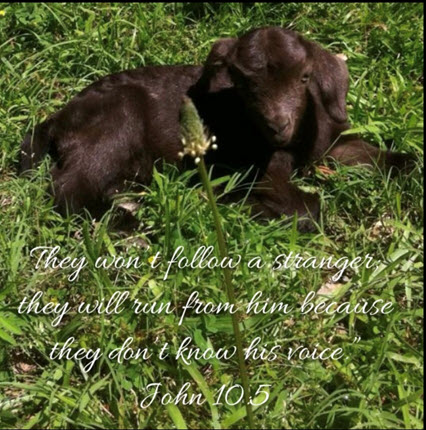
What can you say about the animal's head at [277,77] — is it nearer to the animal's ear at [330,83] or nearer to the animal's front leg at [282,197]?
the animal's ear at [330,83]

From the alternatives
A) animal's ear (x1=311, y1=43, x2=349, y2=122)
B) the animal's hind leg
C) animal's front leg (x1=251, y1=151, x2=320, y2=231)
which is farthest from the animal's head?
the animal's hind leg

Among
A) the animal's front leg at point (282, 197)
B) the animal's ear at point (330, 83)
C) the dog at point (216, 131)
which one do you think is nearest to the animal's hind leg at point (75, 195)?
the dog at point (216, 131)

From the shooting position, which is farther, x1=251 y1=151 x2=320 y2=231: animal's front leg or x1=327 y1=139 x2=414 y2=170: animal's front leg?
x1=327 y1=139 x2=414 y2=170: animal's front leg

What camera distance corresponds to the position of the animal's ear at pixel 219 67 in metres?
4.36

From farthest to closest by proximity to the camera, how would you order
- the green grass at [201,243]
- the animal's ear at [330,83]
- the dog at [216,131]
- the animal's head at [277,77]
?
the animal's ear at [330,83] → the dog at [216,131] → the animal's head at [277,77] → the green grass at [201,243]

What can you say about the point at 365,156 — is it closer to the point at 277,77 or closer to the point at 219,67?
the point at 277,77

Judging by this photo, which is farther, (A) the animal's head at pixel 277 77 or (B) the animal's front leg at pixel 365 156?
(B) the animal's front leg at pixel 365 156

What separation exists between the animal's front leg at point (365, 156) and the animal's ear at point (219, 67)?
0.68 metres

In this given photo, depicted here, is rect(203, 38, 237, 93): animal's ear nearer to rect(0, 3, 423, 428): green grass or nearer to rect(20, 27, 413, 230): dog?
rect(20, 27, 413, 230): dog

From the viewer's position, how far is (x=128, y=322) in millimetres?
3566

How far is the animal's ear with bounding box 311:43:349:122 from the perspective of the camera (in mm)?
4348

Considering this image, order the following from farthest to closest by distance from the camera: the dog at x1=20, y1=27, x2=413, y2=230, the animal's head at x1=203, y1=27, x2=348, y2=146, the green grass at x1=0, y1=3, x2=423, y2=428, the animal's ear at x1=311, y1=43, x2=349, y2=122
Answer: the animal's ear at x1=311, y1=43, x2=349, y2=122, the dog at x1=20, y1=27, x2=413, y2=230, the animal's head at x1=203, y1=27, x2=348, y2=146, the green grass at x1=0, y1=3, x2=423, y2=428

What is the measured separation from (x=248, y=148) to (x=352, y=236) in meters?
0.76

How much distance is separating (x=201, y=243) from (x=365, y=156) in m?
1.14
